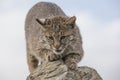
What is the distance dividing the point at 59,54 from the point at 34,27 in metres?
4.29

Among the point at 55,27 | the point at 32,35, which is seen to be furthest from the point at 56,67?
the point at 32,35

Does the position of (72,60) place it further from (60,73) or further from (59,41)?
(60,73)

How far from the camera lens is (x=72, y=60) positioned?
1370 centimetres

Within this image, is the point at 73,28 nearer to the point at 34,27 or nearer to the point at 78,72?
the point at 78,72

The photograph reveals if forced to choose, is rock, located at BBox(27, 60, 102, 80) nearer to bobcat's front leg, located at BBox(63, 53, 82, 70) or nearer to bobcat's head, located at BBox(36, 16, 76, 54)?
bobcat's front leg, located at BBox(63, 53, 82, 70)

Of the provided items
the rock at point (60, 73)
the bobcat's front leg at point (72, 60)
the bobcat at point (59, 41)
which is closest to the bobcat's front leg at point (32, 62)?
the bobcat at point (59, 41)

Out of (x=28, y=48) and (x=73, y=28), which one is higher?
(x=73, y=28)

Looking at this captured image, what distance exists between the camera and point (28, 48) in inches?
706

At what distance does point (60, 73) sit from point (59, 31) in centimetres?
256

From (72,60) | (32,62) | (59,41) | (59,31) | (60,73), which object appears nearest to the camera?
(60,73)

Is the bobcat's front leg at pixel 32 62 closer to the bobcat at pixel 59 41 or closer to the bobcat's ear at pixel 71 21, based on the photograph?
the bobcat at pixel 59 41

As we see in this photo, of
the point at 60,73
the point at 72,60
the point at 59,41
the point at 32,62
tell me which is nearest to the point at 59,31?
the point at 59,41

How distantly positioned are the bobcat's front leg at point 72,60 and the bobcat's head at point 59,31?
48 centimetres

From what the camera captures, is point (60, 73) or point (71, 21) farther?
point (71, 21)
